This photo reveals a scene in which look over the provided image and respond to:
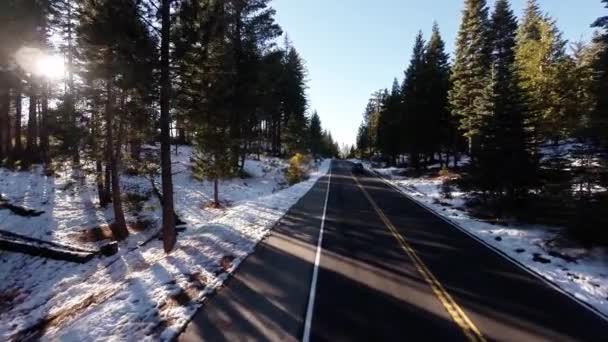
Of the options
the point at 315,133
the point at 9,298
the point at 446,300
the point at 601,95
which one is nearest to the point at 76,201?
the point at 9,298

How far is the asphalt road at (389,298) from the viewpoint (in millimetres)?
6449

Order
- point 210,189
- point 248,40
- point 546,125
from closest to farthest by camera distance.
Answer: point 248,40, point 210,189, point 546,125

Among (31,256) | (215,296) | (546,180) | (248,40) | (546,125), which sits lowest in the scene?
(31,256)

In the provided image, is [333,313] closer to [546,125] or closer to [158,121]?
[158,121]

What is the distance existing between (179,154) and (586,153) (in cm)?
3268

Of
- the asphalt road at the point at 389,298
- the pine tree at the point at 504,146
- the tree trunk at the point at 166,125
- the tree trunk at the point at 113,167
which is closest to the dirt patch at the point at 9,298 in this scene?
the tree trunk at the point at 166,125

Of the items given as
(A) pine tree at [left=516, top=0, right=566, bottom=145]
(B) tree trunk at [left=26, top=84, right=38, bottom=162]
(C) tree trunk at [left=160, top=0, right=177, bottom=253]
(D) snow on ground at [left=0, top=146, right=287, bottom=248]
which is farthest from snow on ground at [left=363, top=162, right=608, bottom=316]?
(B) tree trunk at [left=26, top=84, right=38, bottom=162]

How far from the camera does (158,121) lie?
1307 cm

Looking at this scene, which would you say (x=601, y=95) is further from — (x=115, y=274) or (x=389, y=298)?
(x=115, y=274)

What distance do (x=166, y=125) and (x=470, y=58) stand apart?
3038 cm

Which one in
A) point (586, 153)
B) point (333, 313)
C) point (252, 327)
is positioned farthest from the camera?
point (586, 153)

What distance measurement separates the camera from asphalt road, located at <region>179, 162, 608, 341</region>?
645 centimetres

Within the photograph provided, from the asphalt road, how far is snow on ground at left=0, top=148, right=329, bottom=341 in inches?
32.9

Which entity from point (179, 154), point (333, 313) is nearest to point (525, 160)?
point (333, 313)
